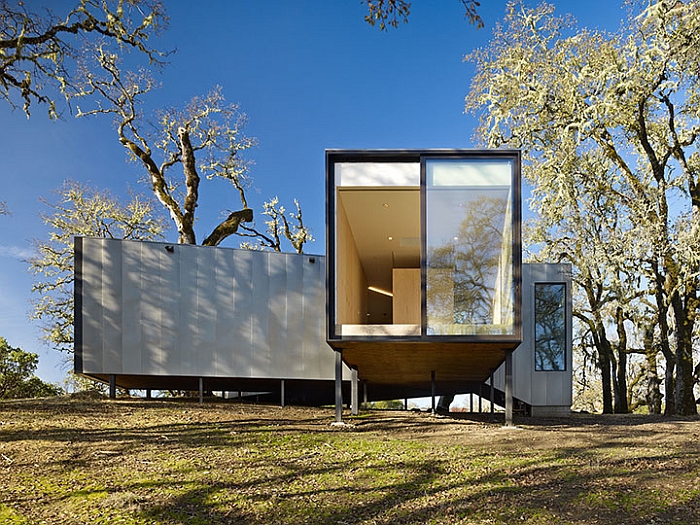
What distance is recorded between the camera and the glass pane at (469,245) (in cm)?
805

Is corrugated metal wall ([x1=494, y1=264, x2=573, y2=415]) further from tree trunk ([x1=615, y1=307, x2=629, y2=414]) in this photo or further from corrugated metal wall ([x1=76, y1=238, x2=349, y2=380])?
corrugated metal wall ([x1=76, y1=238, x2=349, y2=380])

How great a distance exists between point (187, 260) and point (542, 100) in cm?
840

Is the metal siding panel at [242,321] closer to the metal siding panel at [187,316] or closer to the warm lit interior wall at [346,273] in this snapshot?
the metal siding panel at [187,316]

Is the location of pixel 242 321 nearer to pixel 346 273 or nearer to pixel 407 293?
pixel 346 273

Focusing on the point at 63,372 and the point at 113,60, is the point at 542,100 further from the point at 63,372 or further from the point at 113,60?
the point at 63,372

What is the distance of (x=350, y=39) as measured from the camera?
46.3 feet

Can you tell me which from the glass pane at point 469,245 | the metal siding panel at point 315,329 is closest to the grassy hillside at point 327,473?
the glass pane at point 469,245

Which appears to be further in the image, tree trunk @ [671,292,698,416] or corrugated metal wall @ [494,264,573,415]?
corrugated metal wall @ [494,264,573,415]

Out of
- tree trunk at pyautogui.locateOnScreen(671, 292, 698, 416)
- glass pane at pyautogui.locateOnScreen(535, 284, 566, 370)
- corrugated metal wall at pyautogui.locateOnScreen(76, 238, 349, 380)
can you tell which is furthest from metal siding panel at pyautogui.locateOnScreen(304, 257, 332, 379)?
tree trunk at pyautogui.locateOnScreen(671, 292, 698, 416)

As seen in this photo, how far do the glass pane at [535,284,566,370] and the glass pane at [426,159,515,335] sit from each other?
5397 mm

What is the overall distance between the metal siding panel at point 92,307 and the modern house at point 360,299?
0.07 ft

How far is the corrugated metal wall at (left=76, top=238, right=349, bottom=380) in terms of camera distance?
35.0ft

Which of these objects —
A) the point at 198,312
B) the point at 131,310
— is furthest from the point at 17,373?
the point at 198,312

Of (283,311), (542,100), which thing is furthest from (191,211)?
(542,100)
